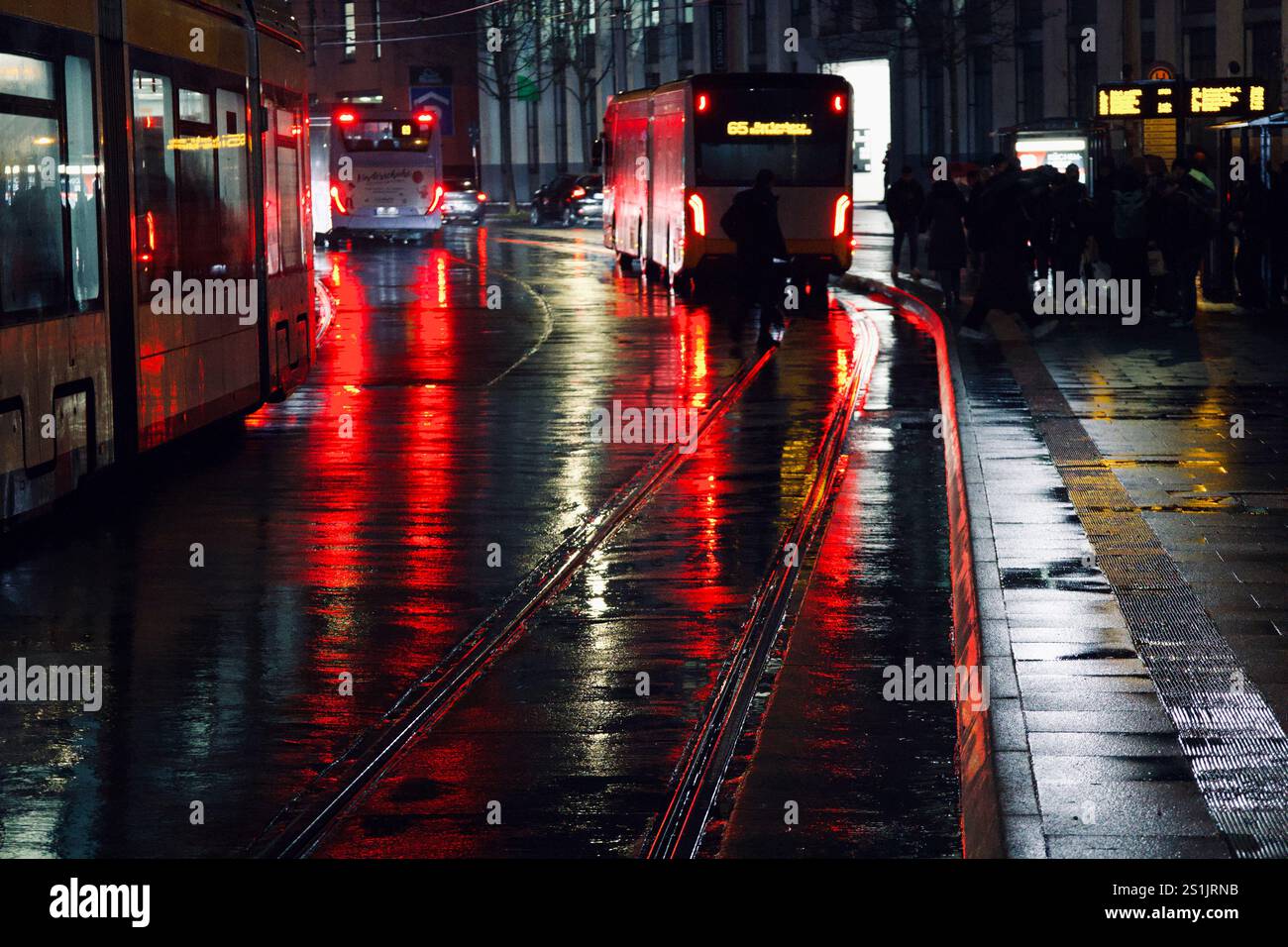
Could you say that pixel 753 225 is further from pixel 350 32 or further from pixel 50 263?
pixel 350 32

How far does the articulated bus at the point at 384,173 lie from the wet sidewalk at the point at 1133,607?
37.4m

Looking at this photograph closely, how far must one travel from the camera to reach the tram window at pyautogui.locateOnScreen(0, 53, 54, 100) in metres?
10.6

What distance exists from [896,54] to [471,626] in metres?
54.9

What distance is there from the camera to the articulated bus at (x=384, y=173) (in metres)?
54.2

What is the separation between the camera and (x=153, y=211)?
42.9 feet

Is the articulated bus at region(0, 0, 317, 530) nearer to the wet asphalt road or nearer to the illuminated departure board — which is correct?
the wet asphalt road

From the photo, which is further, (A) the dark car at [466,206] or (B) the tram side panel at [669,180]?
(A) the dark car at [466,206]

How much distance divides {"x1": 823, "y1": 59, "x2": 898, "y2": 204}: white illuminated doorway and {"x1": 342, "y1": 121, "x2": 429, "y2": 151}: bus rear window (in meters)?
13.8

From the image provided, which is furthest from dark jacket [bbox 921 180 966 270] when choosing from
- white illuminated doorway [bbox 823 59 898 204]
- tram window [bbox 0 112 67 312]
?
white illuminated doorway [bbox 823 59 898 204]

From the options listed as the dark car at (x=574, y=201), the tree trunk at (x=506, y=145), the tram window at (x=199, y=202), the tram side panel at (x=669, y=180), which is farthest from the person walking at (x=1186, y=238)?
the tree trunk at (x=506, y=145)

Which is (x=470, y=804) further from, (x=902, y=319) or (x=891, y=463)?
(x=902, y=319)

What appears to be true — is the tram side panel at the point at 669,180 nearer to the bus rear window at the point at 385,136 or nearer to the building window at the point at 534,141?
the bus rear window at the point at 385,136

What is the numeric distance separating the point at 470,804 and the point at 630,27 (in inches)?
2867

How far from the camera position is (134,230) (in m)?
12.6
